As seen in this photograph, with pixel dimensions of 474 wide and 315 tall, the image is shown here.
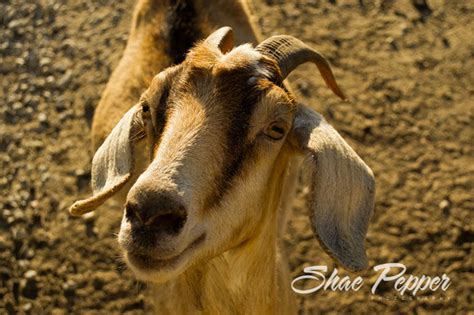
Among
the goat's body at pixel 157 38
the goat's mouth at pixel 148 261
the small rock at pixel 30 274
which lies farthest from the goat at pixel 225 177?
the small rock at pixel 30 274

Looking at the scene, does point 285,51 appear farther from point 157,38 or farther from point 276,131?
point 157,38

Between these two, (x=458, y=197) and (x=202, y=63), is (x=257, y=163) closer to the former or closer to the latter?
(x=202, y=63)

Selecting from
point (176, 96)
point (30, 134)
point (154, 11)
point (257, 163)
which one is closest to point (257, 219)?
point (257, 163)

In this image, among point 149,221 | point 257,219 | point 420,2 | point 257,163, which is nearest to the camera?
point 149,221

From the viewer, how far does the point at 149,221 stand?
3000 mm

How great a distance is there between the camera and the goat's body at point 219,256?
3.93 metres

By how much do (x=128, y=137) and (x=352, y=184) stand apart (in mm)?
1204

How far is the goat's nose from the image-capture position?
9.76ft

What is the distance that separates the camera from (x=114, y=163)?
3861mm

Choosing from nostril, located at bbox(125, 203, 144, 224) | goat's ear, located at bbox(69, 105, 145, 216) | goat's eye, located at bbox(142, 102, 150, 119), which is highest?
goat's eye, located at bbox(142, 102, 150, 119)

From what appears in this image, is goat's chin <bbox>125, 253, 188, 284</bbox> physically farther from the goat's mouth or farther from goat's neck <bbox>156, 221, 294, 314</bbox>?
goat's neck <bbox>156, 221, 294, 314</bbox>

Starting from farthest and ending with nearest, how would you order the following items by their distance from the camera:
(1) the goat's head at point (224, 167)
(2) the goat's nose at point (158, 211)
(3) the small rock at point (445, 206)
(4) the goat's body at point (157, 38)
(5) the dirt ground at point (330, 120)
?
(3) the small rock at point (445, 206) < (5) the dirt ground at point (330, 120) < (4) the goat's body at point (157, 38) < (1) the goat's head at point (224, 167) < (2) the goat's nose at point (158, 211)

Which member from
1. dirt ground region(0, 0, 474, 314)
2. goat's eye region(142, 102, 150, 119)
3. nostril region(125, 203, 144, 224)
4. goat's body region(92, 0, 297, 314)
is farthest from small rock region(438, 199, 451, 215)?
nostril region(125, 203, 144, 224)

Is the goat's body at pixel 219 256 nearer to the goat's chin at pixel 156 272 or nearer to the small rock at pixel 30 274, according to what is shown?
the goat's chin at pixel 156 272
